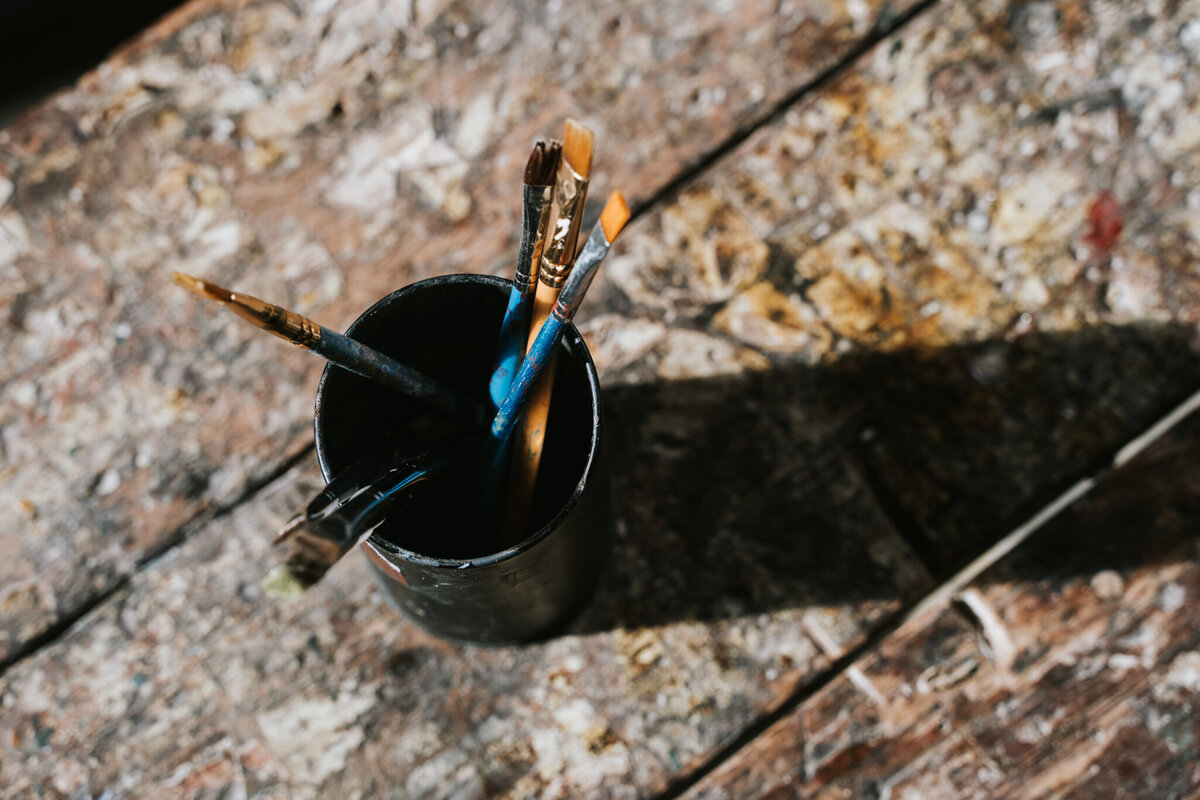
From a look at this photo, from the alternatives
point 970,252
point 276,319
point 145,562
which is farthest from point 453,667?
point 970,252

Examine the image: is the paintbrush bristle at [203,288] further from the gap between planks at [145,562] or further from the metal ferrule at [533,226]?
the gap between planks at [145,562]

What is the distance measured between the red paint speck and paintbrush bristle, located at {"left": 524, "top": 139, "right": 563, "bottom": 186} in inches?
17.7

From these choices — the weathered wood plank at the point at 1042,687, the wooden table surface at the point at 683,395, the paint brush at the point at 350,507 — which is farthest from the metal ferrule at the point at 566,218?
the weathered wood plank at the point at 1042,687

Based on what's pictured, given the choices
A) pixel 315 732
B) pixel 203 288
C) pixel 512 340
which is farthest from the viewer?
pixel 315 732

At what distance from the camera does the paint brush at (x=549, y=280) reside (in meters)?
0.34

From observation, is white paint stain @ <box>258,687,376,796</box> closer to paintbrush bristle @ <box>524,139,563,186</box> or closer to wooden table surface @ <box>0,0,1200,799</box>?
wooden table surface @ <box>0,0,1200,799</box>

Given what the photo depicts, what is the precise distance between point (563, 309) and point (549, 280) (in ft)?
0.06

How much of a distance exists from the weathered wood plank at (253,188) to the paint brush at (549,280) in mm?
235

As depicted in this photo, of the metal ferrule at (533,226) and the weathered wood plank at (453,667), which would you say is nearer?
the metal ferrule at (533,226)

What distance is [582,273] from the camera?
337 mm

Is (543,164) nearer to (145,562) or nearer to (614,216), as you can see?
(614,216)

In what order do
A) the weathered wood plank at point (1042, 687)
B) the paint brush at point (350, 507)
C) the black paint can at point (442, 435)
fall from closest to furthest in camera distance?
the paint brush at point (350, 507) < the black paint can at point (442, 435) < the weathered wood plank at point (1042, 687)

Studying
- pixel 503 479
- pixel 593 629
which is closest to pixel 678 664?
pixel 593 629

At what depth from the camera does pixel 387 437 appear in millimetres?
463
